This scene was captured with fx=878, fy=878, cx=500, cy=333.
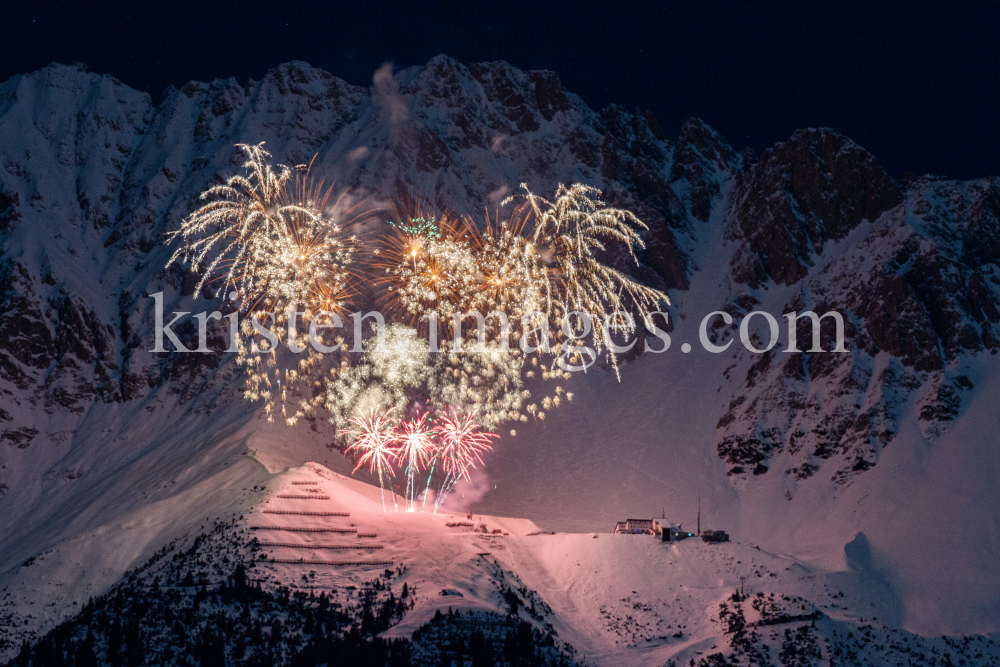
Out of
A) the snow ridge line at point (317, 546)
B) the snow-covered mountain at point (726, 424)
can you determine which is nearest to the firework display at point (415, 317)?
the snow ridge line at point (317, 546)

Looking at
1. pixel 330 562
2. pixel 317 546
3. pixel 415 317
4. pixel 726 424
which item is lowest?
pixel 330 562

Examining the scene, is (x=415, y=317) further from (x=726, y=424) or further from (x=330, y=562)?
(x=330, y=562)

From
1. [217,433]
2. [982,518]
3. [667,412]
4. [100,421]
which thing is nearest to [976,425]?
[982,518]

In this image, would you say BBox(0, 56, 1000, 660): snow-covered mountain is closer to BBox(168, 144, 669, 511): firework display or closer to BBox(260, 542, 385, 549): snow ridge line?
BBox(168, 144, 669, 511): firework display

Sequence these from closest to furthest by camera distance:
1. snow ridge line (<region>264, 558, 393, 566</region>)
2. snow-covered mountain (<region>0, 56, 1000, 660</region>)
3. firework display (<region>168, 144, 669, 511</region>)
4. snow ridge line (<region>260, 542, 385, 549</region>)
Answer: snow ridge line (<region>264, 558, 393, 566</region>)
snow ridge line (<region>260, 542, 385, 549</region>)
firework display (<region>168, 144, 669, 511</region>)
snow-covered mountain (<region>0, 56, 1000, 660</region>)

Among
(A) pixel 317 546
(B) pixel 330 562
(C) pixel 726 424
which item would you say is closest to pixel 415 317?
(C) pixel 726 424

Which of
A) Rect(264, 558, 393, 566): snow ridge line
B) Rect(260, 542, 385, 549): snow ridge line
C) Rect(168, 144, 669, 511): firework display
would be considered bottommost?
Rect(264, 558, 393, 566): snow ridge line

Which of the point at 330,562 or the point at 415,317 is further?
the point at 415,317

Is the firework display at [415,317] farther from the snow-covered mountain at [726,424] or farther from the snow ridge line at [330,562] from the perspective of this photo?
the snow ridge line at [330,562]

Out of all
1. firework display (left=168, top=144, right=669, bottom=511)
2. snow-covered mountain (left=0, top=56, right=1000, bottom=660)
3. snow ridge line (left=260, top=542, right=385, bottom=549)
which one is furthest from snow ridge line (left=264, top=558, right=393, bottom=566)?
snow-covered mountain (left=0, top=56, right=1000, bottom=660)
